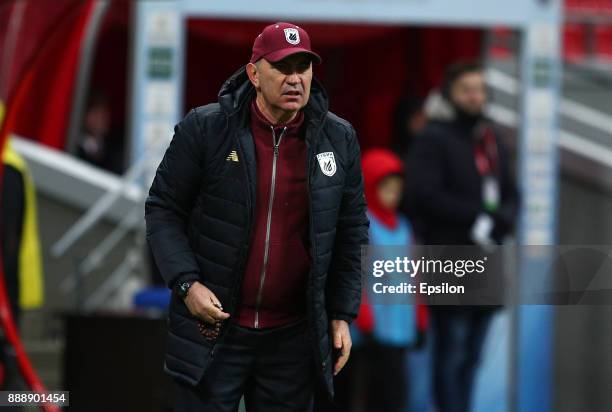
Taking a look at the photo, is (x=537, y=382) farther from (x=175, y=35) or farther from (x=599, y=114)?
(x=599, y=114)

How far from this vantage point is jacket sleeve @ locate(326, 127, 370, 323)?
521 centimetres

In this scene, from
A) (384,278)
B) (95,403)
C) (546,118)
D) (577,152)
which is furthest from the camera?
(577,152)

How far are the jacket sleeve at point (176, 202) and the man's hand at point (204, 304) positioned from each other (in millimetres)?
47

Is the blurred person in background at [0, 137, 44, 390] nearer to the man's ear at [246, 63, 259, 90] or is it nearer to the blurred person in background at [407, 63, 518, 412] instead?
the blurred person in background at [407, 63, 518, 412]

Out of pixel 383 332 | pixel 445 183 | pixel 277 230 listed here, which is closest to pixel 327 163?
pixel 277 230

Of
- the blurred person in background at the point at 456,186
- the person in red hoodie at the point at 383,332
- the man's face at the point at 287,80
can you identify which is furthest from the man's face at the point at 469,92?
the man's face at the point at 287,80

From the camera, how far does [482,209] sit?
8.80 meters

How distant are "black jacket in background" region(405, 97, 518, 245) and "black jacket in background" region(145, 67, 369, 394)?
3565 mm

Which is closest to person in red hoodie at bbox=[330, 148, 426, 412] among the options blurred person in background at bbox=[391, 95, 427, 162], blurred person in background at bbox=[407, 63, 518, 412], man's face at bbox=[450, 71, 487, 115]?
blurred person in background at bbox=[407, 63, 518, 412]

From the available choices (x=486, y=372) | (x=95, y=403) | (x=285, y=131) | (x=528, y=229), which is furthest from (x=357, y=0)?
(x=285, y=131)

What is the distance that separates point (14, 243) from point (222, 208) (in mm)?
3033

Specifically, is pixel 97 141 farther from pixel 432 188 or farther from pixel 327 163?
pixel 327 163

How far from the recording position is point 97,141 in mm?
11586

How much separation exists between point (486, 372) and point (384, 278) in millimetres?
2341
